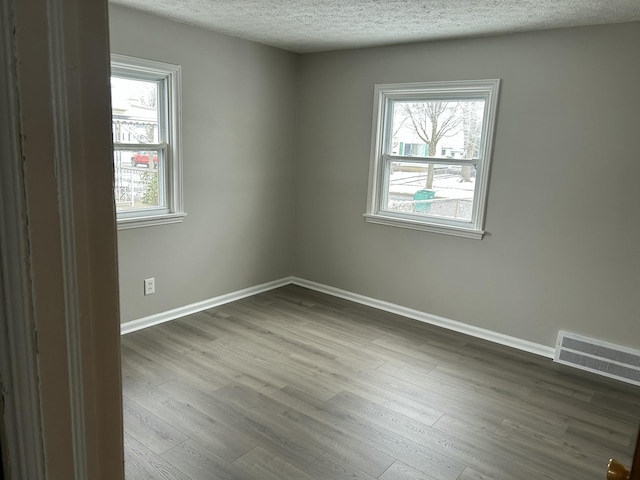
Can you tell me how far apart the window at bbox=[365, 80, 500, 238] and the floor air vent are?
103 centimetres

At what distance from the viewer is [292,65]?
4.61 meters

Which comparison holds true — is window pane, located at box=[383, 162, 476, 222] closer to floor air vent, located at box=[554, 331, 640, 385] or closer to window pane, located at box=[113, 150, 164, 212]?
floor air vent, located at box=[554, 331, 640, 385]

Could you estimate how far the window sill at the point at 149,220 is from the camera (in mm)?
3438

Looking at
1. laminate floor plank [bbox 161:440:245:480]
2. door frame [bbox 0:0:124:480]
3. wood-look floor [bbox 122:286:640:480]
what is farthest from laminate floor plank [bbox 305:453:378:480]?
door frame [bbox 0:0:124:480]

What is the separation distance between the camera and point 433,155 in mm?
3984

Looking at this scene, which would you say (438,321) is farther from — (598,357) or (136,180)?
(136,180)

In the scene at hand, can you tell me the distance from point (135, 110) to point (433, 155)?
2.43m

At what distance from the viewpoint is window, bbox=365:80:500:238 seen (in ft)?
12.2

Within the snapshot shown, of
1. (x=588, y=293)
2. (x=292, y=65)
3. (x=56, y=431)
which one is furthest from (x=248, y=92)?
(x=56, y=431)

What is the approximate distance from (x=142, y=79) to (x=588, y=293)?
365 cm

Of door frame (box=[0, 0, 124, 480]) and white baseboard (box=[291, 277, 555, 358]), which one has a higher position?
door frame (box=[0, 0, 124, 480])

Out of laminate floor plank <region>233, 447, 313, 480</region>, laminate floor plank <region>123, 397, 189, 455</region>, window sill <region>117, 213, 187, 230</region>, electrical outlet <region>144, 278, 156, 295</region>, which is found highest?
window sill <region>117, 213, 187, 230</region>

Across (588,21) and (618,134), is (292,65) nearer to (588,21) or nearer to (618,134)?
(588,21)

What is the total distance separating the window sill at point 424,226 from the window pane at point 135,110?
79.7 inches
